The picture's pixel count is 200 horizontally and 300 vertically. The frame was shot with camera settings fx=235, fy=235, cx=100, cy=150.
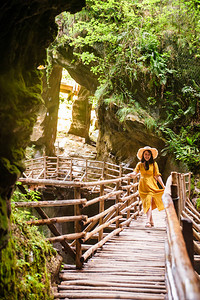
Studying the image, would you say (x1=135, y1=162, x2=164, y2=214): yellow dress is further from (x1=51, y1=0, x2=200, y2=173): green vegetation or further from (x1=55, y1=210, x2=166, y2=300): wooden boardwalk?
(x1=51, y1=0, x2=200, y2=173): green vegetation

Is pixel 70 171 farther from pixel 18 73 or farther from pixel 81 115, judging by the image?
pixel 81 115

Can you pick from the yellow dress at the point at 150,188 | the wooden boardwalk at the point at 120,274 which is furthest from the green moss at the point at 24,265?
the yellow dress at the point at 150,188

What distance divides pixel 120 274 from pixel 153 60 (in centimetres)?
928

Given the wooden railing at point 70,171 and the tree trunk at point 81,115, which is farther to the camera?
the tree trunk at point 81,115

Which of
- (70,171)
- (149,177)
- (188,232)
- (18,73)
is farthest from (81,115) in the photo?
(188,232)

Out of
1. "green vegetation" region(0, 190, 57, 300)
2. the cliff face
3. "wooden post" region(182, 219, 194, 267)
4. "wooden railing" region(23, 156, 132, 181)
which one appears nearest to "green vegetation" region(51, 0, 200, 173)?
"wooden railing" region(23, 156, 132, 181)

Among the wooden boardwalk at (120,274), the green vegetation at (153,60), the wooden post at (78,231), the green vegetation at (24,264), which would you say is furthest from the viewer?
the green vegetation at (153,60)

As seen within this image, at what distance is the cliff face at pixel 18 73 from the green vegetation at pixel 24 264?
308mm

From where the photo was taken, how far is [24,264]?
2.46 m

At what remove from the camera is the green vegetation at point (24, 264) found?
2062mm

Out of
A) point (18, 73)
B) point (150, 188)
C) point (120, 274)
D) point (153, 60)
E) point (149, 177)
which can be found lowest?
point (120, 274)

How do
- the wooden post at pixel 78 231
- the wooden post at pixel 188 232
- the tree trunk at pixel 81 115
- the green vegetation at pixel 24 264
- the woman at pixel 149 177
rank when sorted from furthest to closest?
the tree trunk at pixel 81 115
the woman at pixel 149 177
the wooden post at pixel 78 231
the green vegetation at pixel 24 264
the wooden post at pixel 188 232

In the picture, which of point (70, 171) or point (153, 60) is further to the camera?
point (70, 171)

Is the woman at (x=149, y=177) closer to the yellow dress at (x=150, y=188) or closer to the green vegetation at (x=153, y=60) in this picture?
the yellow dress at (x=150, y=188)
